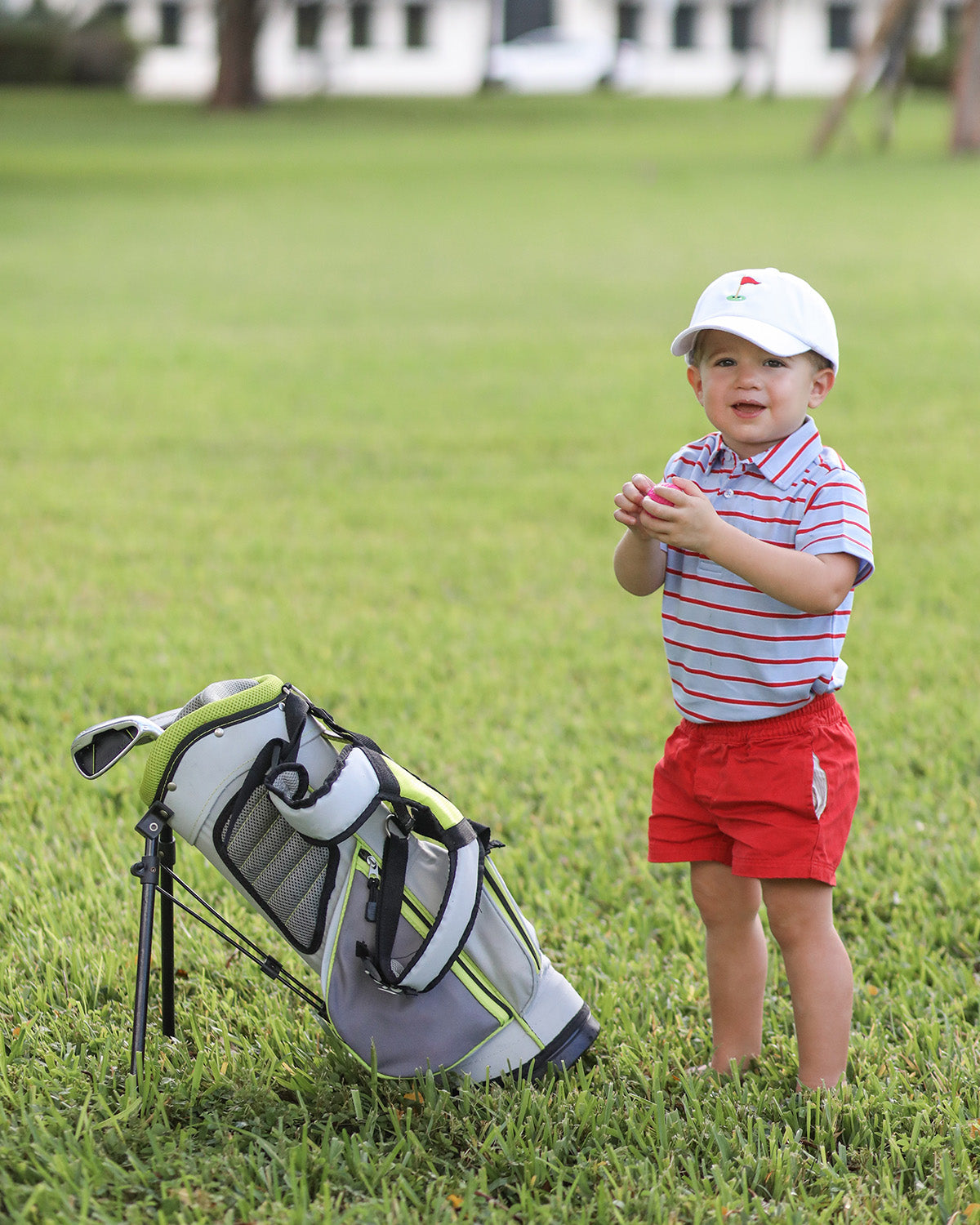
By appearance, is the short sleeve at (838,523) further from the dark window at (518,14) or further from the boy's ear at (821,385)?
the dark window at (518,14)

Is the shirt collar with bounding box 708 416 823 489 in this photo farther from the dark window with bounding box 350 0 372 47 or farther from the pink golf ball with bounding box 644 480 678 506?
the dark window with bounding box 350 0 372 47

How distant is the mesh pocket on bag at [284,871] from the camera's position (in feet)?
7.30

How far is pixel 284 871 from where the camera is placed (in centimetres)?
224

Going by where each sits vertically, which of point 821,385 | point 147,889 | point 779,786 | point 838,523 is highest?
point 821,385

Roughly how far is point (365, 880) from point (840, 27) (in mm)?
60129

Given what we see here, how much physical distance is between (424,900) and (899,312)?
30.8ft

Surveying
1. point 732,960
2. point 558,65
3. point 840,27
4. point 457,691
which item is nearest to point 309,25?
point 558,65

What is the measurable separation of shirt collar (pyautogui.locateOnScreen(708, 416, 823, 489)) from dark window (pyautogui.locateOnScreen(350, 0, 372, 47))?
5779cm

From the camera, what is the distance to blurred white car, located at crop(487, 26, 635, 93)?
49312 millimetres

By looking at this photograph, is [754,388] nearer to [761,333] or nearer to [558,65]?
[761,333]

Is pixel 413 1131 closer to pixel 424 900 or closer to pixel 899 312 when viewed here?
pixel 424 900

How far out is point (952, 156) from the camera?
2539cm

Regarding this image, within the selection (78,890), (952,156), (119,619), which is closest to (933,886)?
(78,890)

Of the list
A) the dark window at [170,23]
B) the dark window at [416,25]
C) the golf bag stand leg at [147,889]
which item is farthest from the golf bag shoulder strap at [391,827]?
the dark window at [170,23]
